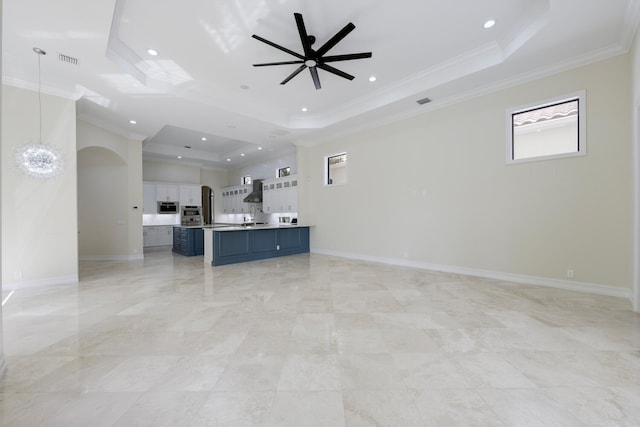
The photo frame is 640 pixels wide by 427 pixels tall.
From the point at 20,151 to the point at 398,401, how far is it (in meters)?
6.12

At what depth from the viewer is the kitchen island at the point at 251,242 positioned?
628 centimetres

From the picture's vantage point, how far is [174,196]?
1025cm

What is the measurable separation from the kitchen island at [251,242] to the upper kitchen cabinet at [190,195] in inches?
164

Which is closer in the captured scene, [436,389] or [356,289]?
[436,389]

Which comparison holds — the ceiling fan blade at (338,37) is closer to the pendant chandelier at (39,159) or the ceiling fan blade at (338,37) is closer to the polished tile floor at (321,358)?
the polished tile floor at (321,358)

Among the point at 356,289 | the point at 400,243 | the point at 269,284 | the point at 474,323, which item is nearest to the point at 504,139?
the point at 400,243

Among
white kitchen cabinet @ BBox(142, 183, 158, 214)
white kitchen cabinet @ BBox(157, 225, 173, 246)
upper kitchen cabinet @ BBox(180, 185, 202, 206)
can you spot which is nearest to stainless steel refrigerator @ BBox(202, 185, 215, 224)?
upper kitchen cabinet @ BBox(180, 185, 202, 206)

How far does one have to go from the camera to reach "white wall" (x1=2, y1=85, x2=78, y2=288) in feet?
13.7

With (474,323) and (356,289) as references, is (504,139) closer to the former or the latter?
(474,323)

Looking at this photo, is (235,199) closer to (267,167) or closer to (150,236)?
(267,167)

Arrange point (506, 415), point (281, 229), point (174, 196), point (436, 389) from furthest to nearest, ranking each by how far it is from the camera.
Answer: point (174, 196), point (281, 229), point (436, 389), point (506, 415)

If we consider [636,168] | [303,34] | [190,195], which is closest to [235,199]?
[190,195]

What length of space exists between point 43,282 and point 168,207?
5.87 m

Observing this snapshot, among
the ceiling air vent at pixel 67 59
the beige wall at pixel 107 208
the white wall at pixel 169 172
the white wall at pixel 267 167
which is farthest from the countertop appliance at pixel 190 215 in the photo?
the ceiling air vent at pixel 67 59
